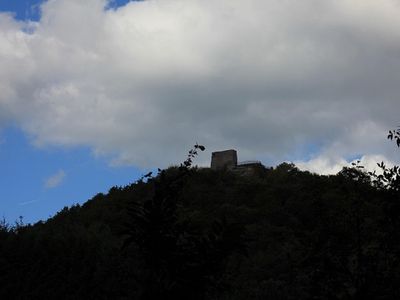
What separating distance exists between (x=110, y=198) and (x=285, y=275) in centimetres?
2393

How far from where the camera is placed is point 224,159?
56969 mm

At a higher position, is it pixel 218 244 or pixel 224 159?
pixel 224 159

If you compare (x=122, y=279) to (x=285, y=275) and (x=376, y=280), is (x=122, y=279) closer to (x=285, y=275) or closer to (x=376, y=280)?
(x=285, y=275)

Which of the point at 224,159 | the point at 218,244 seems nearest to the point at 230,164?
the point at 224,159

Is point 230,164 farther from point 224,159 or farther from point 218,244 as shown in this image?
point 218,244

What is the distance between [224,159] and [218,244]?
5238cm

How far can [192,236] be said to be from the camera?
476 cm

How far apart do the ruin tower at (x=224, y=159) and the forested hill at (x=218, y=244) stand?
547 centimetres

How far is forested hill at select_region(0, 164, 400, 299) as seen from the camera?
462cm

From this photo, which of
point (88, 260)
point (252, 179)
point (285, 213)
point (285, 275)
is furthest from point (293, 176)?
point (88, 260)

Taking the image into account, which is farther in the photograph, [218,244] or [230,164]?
[230,164]

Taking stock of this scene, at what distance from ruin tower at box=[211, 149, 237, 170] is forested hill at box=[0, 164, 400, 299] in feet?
18.0

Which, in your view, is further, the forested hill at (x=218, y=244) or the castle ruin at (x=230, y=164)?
the castle ruin at (x=230, y=164)

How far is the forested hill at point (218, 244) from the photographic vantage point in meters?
4.62
